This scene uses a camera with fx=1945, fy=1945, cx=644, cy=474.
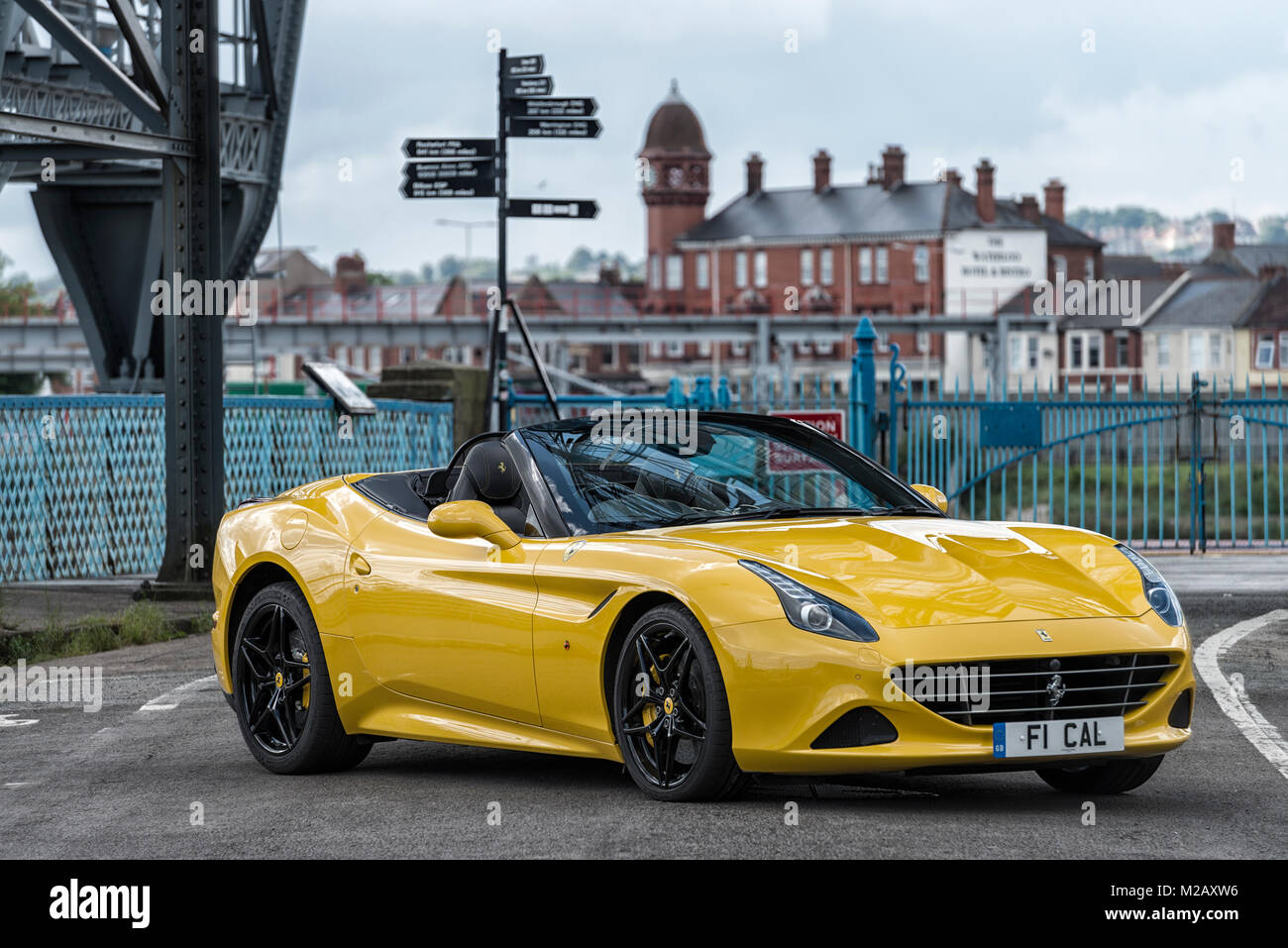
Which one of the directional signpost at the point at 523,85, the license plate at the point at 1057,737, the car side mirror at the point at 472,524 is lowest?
the license plate at the point at 1057,737

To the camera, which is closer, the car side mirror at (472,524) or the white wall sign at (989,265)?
the car side mirror at (472,524)

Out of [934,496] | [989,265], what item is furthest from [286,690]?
[989,265]

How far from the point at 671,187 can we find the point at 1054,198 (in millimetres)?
23923

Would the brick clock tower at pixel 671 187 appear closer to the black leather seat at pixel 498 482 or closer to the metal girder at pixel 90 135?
the metal girder at pixel 90 135

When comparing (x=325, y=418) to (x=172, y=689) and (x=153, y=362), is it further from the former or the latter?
(x=172, y=689)

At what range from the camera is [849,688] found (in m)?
5.86

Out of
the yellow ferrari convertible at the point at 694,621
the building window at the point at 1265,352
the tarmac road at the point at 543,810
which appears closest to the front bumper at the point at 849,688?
the yellow ferrari convertible at the point at 694,621

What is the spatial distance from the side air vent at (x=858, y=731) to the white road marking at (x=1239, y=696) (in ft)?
6.67

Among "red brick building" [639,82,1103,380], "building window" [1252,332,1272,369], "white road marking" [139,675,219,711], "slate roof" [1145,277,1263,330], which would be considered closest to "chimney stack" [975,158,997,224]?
"red brick building" [639,82,1103,380]

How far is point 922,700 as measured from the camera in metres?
5.87

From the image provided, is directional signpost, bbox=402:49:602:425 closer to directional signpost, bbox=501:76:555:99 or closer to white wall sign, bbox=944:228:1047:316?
directional signpost, bbox=501:76:555:99

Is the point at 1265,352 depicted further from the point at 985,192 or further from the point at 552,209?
the point at 552,209

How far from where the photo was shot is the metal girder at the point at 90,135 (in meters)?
13.5
